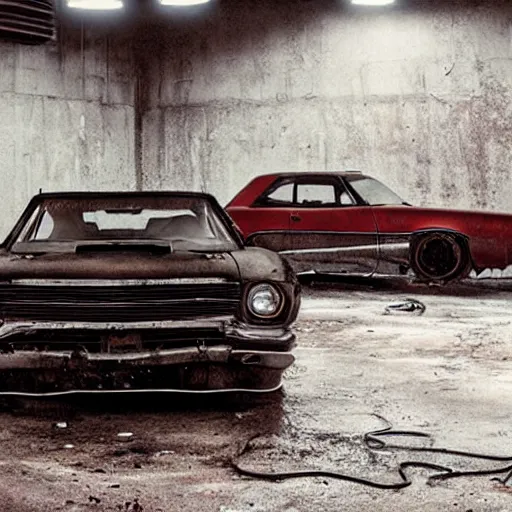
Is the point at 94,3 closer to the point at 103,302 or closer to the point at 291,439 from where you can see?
the point at 103,302

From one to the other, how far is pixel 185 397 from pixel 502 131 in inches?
382

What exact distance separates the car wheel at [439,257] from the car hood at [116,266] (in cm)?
611


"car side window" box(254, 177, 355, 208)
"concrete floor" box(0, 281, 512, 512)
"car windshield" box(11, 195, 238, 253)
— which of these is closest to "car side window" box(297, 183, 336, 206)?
"car side window" box(254, 177, 355, 208)

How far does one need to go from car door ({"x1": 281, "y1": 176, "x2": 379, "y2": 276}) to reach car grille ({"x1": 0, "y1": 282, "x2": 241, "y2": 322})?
6232 millimetres

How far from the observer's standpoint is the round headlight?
5016 mm

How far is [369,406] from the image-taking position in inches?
207

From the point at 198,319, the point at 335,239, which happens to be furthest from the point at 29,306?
the point at 335,239

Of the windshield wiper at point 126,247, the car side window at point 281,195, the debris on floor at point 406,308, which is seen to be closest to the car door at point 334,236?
the car side window at point 281,195

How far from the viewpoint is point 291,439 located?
452cm

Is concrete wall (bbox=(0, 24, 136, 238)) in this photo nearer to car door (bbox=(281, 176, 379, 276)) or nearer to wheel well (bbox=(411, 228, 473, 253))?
car door (bbox=(281, 176, 379, 276))

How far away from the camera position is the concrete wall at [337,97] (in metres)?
13.9

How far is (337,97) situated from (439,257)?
419cm

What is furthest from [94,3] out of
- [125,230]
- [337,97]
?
[125,230]

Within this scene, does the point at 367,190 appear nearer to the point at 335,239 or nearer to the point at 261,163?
the point at 335,239
